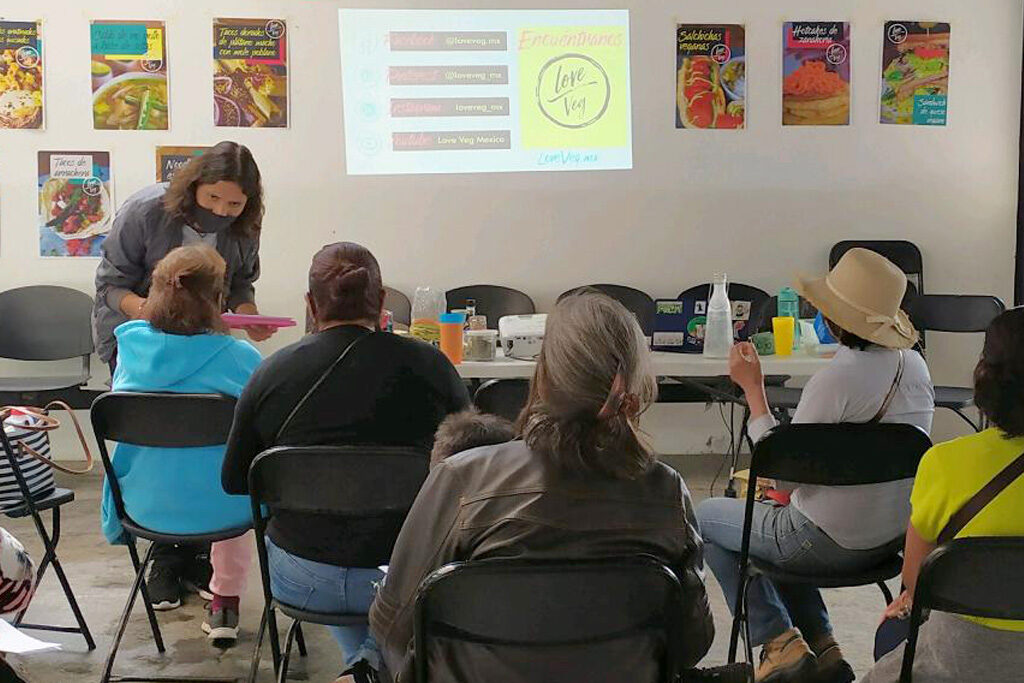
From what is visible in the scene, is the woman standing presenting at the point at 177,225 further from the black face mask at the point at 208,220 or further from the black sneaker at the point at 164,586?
the black sneaker at the point at 164,586

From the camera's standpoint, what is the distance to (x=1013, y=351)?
6.28 feet

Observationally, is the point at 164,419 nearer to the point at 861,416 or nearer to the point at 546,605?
the point at 546,605

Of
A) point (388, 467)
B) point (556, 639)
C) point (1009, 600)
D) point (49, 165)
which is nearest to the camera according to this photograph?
point (556, 639)

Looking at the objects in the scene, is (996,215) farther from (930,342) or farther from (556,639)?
(556,639)

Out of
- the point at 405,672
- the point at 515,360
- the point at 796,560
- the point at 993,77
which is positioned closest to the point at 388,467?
the point at 405,672

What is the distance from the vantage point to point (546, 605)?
158 centimetres

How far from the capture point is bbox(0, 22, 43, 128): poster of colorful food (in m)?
5.04

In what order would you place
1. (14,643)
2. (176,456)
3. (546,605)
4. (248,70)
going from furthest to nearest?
(248,70)
(176,456)
(546,605)
(14,643)

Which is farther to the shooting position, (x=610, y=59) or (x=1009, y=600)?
(x=610, y=59)

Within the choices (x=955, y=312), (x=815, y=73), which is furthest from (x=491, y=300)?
(x=955, y=312)

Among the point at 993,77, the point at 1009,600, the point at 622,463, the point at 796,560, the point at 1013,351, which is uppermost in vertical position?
the point at 993,77

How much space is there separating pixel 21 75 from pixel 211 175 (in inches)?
77.2

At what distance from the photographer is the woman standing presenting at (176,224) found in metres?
3.70

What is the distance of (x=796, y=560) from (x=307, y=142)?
340 cm
